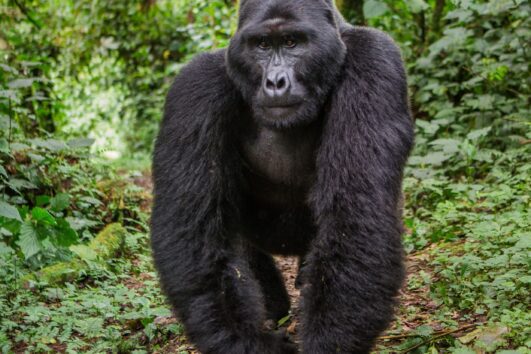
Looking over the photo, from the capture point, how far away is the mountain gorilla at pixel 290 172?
3.10m

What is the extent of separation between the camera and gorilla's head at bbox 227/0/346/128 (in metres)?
3.37

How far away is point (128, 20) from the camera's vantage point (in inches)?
520

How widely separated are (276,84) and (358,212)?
2.49 feet

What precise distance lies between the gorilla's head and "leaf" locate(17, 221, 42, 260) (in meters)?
1.64

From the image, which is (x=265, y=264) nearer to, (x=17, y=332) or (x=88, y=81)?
(x=17, y=332)

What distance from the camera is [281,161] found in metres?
3.79

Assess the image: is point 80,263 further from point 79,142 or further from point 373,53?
point 373,53

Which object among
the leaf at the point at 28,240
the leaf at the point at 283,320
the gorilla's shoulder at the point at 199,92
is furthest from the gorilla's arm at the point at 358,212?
the leaf at the point at 28,240

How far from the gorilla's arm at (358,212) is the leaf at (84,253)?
239 centimetres

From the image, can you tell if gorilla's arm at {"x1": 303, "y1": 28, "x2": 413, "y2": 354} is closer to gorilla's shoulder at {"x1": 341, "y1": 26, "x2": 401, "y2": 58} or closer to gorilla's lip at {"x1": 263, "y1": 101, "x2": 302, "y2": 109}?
gorilla's shoulder at {"x1": 341, "y1": 26, "x2": 401, "y2": 58}

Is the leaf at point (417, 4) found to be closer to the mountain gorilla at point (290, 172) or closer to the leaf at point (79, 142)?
the mountain gorilla at point (290, 172)

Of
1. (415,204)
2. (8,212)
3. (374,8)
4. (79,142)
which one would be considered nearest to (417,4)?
(374,8)

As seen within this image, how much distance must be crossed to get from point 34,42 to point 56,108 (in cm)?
527

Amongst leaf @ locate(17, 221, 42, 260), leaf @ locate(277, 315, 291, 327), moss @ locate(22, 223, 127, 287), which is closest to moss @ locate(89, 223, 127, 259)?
moss @ locate(22, 223, 127, 287)
